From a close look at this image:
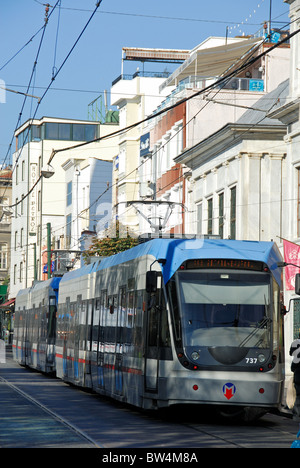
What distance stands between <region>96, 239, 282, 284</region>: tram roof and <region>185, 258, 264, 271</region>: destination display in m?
0.06

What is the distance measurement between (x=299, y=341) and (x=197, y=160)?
95.7 feet

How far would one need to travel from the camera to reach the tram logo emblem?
16.5 meters

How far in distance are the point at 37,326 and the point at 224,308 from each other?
20.8 meters

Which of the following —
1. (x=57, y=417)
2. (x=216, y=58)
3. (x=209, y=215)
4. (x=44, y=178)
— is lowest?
(x=57, y=417)

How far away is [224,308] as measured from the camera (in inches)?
666

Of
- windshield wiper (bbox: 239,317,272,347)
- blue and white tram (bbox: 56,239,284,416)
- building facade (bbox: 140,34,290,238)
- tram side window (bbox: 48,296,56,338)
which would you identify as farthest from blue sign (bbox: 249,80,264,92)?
windshield wiper (bbox: 239,317,272,347)

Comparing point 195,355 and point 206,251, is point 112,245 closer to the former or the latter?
point 206,251

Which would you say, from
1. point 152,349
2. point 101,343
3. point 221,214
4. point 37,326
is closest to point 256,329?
point 152,349

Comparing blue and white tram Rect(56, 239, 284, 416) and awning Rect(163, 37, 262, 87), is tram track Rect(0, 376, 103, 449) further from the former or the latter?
awning Rect(163, 37, 262, 87)

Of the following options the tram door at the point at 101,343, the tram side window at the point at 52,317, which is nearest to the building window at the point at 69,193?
the tram side window at the point at 52,317

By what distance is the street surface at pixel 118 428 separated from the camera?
1333 centimetres

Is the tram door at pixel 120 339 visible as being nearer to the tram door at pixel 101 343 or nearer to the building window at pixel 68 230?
the tram door at pixel 101 343
